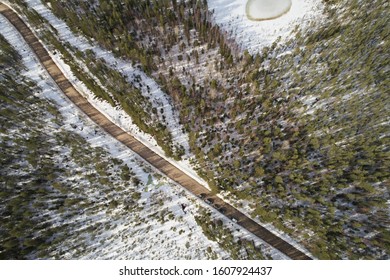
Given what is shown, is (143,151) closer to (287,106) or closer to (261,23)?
(287,106)

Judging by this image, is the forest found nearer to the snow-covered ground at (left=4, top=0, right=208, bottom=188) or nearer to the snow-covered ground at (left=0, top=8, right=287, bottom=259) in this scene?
the snow-covered ground at (left=4, top=0, right=208, bottom=188)

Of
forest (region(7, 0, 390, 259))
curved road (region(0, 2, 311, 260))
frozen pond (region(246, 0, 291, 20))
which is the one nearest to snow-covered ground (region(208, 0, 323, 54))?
frozen pond (region(246, 0, 291, 20))

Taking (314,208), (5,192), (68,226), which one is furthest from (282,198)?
(5,192)

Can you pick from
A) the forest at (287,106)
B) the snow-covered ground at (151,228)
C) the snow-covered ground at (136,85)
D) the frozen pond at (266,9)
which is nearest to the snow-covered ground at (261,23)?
the frozen pond at (266,9)

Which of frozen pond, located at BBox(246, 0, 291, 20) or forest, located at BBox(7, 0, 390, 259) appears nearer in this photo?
forest, located at BBox(7, 0, 390, 259)

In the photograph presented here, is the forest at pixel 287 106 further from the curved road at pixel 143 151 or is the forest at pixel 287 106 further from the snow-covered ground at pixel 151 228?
the snow-covered ground at pixel 151 228

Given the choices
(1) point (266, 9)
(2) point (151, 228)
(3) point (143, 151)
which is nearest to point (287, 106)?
(1) point (266, 9)
